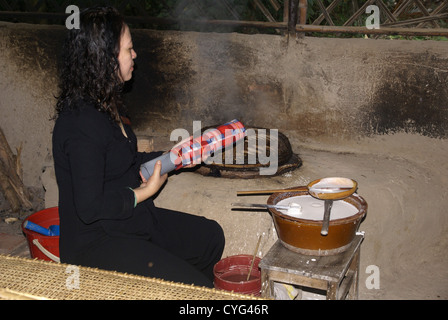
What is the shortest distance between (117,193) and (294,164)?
1816 millimetres

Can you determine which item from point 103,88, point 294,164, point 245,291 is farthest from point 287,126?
point 103,88

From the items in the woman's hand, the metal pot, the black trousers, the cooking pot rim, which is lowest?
the black trousers

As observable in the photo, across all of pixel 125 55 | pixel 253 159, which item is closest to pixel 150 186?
pixel 125 55

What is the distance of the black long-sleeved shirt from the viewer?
2002mm

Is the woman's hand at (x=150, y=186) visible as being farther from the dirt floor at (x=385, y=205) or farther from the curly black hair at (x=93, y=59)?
the dirt floor at (x=385, y=205)

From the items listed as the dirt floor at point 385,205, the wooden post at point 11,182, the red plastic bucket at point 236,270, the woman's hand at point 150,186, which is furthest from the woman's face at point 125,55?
the wooden post at point 11,182

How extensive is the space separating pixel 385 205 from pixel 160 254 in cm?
194

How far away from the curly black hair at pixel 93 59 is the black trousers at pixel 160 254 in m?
0.65

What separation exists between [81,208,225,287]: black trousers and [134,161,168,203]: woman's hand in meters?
0.22

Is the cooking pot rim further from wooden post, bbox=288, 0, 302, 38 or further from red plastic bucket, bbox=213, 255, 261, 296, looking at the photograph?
wooden post, bbox=288, 0, 302, 38

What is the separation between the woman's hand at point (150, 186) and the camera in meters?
2.24

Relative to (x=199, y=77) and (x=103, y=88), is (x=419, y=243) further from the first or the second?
(x=103, y=88)

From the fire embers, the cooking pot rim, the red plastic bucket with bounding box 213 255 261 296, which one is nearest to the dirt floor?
the fire embers

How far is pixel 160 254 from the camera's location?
86.6 inches
